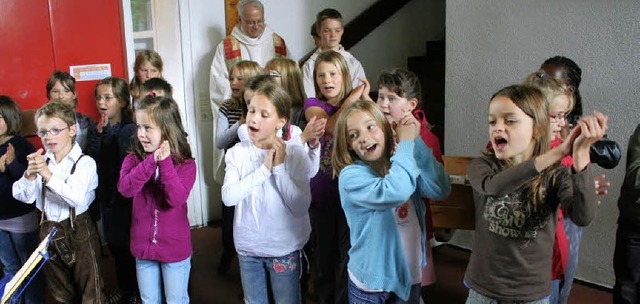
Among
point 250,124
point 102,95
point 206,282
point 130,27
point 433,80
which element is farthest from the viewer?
point 433,80

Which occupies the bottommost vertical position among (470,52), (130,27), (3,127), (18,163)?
(18,163)

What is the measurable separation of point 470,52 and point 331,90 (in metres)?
1.31

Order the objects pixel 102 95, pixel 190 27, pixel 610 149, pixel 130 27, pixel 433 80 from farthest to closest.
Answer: pixel 433 80, pixel 190 27, pixel 130 27, pixel 102 95, pixel 610 149

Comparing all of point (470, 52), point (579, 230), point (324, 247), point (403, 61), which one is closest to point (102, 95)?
point (324, 247)

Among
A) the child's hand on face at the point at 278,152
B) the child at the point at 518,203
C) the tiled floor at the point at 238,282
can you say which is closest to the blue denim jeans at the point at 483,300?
the child at the point at 518,203

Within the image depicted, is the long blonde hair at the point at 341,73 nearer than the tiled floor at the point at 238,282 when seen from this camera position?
Yes

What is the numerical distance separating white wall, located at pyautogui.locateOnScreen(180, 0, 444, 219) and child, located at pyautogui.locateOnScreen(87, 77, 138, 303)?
129cm

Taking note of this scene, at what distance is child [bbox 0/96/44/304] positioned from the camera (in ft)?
8.47

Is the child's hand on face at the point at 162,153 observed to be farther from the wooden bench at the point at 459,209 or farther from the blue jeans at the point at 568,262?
the blue jeans at the point at 568,262

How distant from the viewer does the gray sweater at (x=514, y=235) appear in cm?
164

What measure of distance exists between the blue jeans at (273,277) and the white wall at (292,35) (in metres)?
2.47

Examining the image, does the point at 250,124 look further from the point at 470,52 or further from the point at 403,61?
the point at 403,61

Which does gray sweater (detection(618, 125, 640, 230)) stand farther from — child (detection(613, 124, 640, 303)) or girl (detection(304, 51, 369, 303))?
girl (detection(304, 51, 369, 303))

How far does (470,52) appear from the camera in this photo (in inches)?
Result: 135
